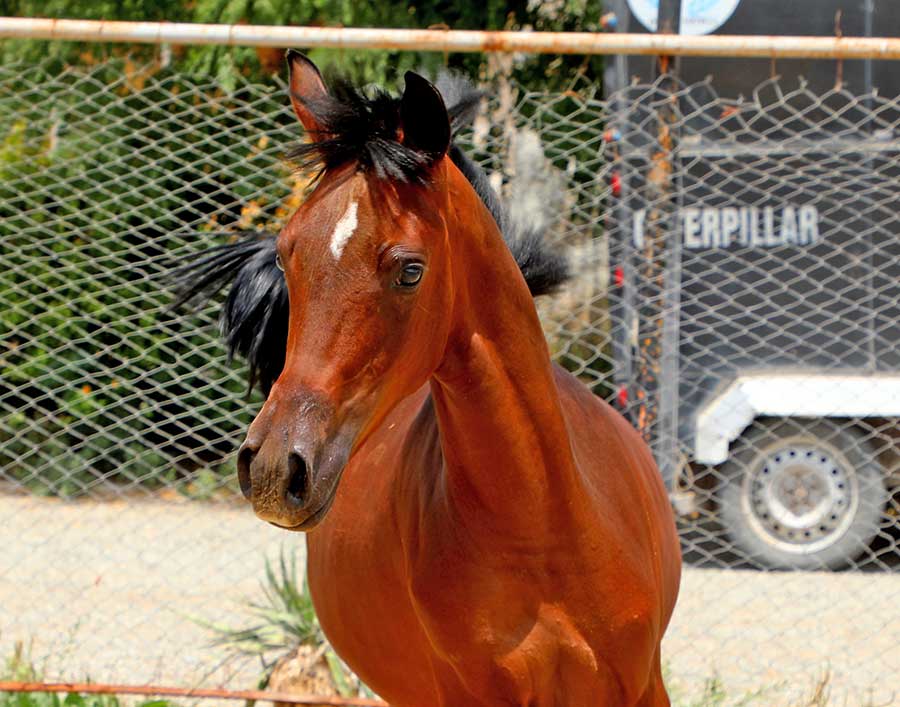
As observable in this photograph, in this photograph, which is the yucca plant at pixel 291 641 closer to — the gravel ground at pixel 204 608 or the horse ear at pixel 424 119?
the gravel ground at pixel 204 608

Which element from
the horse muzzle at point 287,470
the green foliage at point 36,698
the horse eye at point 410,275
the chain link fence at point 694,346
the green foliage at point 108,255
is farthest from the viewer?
the green foliage at point 108,255

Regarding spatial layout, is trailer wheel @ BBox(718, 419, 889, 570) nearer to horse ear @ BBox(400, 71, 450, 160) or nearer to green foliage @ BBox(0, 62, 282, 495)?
green foliage @ BBox(0, 62, 282, 495)

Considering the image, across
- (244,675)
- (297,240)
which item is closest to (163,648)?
(244,675)

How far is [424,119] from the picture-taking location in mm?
1809

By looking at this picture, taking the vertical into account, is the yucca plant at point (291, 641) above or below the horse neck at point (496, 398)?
below

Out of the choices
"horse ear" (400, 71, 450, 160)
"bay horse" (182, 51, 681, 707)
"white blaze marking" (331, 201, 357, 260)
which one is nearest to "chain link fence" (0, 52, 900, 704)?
"bay horse" (182, 51, 681, 707)

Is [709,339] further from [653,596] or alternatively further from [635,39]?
[653,596]

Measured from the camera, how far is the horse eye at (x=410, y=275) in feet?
5.72

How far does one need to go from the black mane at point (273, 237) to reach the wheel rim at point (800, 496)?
2.51 m

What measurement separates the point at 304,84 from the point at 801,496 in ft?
11.2

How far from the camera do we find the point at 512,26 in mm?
6301

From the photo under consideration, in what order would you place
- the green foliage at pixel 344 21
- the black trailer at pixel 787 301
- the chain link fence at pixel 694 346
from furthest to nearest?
the green foliage at pixel 344 21
the black trailer at pixel 787 301
the chain link fence at pixel 694 346

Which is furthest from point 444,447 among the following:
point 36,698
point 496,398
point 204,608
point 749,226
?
point 204,608

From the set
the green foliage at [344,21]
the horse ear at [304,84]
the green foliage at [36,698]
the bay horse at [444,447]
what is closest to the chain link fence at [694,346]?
the green foliage at [36,698]
